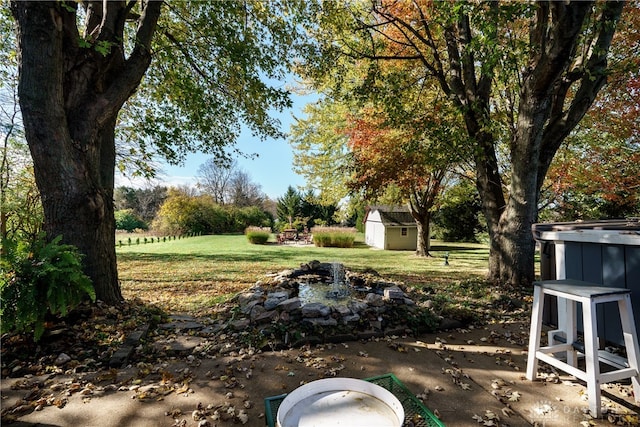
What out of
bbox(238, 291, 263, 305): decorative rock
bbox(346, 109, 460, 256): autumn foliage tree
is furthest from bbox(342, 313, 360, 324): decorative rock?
bbox(346, 109, 460, 256): autumn foliage tree

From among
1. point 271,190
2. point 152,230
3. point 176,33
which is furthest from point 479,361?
point 271,190

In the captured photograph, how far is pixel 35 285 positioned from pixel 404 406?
3.37 metres

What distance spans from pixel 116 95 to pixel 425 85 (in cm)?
729

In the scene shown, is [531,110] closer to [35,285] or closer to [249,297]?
[249,297]

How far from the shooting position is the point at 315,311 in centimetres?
369

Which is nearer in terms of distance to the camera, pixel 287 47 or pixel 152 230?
pixel 287 47

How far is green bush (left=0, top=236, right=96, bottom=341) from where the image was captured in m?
2.61

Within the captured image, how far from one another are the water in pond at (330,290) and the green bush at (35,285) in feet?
8.49

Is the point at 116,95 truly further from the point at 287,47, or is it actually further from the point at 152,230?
the point at 152,230

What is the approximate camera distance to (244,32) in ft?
19.9

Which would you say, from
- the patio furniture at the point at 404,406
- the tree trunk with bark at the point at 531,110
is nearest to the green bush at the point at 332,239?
the tree trunk with bark at the point at 531,110

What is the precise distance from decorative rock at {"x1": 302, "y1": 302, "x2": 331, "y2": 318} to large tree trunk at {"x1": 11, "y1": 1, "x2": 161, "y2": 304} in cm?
275

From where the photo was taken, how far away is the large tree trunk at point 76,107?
3.32 meters

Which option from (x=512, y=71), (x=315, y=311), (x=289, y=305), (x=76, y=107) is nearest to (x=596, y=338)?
(x=315, y=311)
